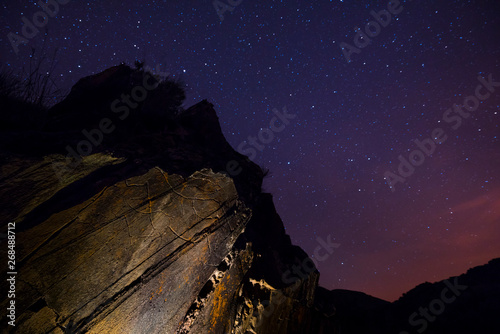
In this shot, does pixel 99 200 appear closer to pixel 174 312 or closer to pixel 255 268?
pixel 174 312

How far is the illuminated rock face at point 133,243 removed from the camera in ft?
9.66

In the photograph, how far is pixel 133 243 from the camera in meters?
3.47

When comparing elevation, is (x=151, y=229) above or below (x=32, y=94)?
below

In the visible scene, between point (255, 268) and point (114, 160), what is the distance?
4.21 m

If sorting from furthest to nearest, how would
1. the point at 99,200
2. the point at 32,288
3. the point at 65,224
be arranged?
the point at 99,200 → the point at 65,224 → the point at 32,288

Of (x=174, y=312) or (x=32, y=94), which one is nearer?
(x=174, y=312)

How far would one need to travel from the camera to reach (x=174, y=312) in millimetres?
3916

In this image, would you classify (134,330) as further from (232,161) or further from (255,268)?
(232,161)

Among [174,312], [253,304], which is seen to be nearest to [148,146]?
[174,312]

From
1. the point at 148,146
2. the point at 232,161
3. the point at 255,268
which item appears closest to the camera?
the point at 148,146

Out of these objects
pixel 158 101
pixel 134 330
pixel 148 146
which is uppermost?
pixel 158 101

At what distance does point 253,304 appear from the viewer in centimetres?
509

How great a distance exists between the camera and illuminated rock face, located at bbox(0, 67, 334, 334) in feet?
9.66

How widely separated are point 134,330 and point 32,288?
1.62 metres
